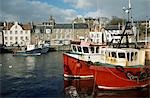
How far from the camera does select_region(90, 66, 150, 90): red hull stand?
68.3ft

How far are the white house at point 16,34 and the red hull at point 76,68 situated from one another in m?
58.1

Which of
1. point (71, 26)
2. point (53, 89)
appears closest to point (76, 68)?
point (53, 89)

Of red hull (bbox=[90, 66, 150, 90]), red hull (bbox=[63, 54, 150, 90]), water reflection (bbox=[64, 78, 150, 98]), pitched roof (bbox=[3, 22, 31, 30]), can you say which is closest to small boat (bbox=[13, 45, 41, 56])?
pitched roof (bbox=[3, 22, 31, 30])

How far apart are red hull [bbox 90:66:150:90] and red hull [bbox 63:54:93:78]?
425cm

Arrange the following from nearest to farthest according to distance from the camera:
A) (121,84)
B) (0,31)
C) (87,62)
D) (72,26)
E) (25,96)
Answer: (25,96)
(121,84)
(87,62)
(0,31)
(72,26)

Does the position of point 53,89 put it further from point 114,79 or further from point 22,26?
point 22,26

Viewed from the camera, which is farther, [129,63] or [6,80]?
[6,80]

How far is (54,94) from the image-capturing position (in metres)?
20.2

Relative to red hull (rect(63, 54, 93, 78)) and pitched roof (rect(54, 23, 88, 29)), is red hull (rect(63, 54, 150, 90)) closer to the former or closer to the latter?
red hull (rect(63, 54, 93, 78))

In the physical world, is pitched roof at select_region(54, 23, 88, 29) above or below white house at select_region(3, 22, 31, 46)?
above

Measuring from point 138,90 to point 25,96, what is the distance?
7.15 m

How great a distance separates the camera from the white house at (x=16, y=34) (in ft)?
277

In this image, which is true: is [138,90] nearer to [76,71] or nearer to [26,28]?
[76,71]

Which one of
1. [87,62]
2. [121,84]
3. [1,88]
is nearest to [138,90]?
Result: [121,84]
